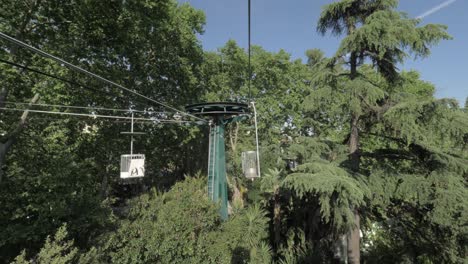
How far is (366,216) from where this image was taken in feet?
23.4

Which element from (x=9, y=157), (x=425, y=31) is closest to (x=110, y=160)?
(x=9, y=157)

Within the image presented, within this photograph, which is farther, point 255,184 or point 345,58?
point 255,184

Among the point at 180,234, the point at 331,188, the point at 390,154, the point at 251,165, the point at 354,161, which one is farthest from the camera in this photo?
the point at 251,165

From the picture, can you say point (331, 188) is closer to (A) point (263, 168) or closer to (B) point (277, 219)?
(B) point (277, 219)

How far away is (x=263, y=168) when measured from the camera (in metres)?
9.93

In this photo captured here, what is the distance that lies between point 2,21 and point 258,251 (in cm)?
812

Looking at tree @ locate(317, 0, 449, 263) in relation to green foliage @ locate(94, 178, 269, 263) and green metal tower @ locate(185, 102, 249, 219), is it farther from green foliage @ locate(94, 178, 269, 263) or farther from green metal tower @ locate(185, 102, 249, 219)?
green metal tower @ locate(185, 102, 249, 219)

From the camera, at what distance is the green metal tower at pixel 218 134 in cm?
752

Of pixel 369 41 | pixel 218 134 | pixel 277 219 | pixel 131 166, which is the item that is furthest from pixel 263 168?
pixel 369 41

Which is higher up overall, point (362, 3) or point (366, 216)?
point (362, 3)

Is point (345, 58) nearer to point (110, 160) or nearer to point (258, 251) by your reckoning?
point (258, 251)

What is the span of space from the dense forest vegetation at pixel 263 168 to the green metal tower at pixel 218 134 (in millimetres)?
468

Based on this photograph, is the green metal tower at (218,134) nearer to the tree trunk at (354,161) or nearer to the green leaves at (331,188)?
the green leaves at (331,188)

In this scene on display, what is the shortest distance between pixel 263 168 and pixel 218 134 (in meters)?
2.76
